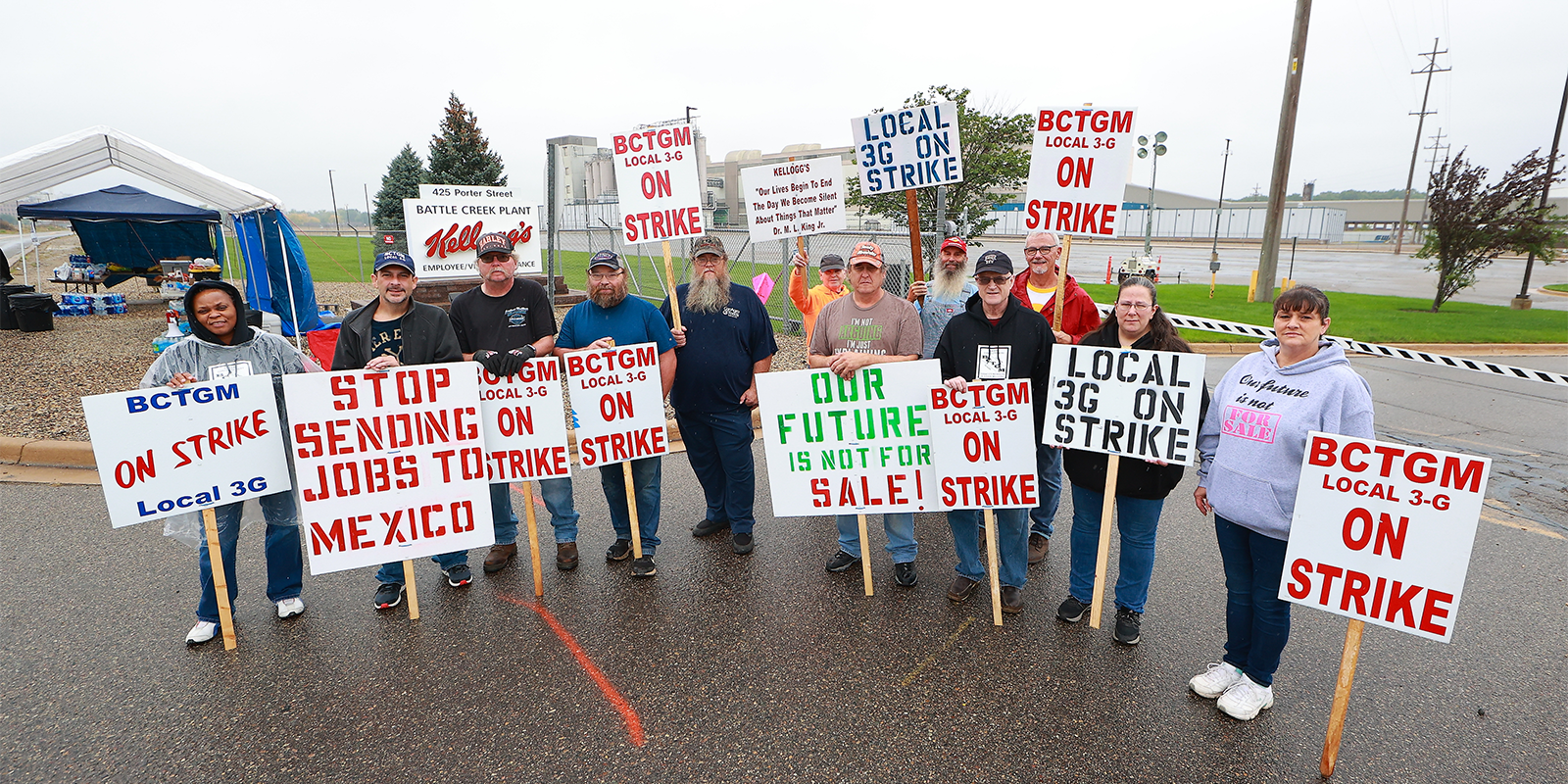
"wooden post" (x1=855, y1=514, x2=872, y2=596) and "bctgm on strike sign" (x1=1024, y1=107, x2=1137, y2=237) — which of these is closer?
"wooden post" (x1=855, y1=514, x2=872, y2=596)

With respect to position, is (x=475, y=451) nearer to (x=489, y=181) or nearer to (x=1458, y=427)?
(x=1458, y=427)

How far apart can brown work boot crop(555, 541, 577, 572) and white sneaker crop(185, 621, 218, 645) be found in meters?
1.81

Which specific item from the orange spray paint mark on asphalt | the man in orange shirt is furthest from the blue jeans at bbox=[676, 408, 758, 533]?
the man in orange shirt

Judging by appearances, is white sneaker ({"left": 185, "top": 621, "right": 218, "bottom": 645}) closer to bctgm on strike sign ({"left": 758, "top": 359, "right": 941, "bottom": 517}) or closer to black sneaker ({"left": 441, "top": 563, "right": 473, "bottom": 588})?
black sneaker ({"left": 441, "top": 563, "right": 473, "bottom": 588})

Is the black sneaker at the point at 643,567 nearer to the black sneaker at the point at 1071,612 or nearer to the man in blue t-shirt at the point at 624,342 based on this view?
the man in blue t-shirt at the point at 624,342

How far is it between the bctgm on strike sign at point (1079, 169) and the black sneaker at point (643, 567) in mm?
3440

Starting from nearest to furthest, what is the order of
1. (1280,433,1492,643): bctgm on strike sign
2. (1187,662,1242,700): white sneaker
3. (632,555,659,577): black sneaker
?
1. (1280,433,1492,643): bctgm on strike sign
2. (1187,662,1242,700): white sneaker
3. (632,555,659,577): black sneaker

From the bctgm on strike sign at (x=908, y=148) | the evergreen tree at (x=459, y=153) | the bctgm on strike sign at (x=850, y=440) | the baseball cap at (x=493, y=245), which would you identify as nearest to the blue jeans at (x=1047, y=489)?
the bctgm on strike sign at (x=850, y=440)

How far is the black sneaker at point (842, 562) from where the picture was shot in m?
4.91

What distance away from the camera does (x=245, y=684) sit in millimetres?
3725

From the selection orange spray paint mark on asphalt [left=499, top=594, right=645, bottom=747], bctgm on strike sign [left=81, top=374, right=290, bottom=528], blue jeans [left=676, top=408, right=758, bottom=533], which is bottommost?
orange spray paint mark on asphalt [left=499, top=594, right=645, bottom=747]

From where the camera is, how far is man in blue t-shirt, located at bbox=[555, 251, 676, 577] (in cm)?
498

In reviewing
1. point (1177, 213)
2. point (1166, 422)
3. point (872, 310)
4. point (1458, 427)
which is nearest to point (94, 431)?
point (872, 310)

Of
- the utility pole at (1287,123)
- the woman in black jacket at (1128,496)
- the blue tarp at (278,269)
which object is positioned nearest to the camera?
the woman in black jacket at (1128,496)
